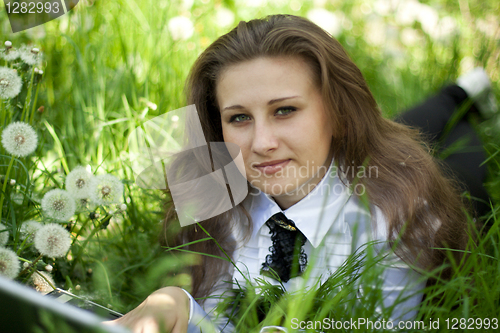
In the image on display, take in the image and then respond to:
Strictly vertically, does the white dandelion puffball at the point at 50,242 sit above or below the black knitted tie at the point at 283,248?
above

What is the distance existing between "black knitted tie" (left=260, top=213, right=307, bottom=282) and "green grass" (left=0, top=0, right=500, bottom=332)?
0.51 ft

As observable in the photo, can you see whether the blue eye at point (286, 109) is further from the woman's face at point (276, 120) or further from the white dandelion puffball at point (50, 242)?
the white dandelion puffball at point (50, 242)

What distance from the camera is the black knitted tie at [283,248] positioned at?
1.34 m

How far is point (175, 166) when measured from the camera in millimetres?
1622

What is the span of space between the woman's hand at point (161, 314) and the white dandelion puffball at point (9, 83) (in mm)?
680

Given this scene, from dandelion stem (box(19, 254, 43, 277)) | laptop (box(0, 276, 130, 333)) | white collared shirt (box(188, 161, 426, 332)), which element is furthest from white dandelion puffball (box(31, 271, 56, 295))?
laptop (box(0, 276, 130, 333))

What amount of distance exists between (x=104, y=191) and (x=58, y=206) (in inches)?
5.4

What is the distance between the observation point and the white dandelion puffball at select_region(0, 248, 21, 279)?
39.0 inches

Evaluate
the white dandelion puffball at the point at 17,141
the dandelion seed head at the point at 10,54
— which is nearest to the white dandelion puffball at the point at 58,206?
the white dandelion puffball at the point at 17,141

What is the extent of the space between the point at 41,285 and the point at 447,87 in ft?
6.80

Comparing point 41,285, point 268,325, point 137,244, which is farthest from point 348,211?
point 41,285

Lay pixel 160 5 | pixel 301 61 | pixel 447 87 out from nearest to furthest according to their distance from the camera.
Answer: pixel 301 61
pixel 447 87
pixel 160 5

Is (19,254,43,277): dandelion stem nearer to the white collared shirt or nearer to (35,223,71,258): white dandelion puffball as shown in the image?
(35,223,71,258): white dandelion puffball

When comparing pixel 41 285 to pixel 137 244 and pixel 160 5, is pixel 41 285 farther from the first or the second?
pixel 160 5
